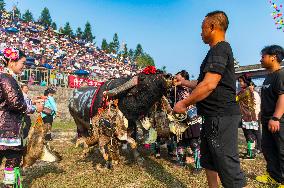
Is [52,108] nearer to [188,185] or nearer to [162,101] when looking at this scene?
[162,101]

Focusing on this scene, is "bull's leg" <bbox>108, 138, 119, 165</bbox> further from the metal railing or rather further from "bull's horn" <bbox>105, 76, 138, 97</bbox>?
the metal railing

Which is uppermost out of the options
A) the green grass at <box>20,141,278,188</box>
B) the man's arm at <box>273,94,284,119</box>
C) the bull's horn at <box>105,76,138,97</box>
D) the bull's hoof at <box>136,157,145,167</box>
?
the bull's horn at <box>105,76,138,97</box>

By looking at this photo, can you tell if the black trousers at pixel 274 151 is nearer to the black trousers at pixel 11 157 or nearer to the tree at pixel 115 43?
the black trousers at pixel 11 157

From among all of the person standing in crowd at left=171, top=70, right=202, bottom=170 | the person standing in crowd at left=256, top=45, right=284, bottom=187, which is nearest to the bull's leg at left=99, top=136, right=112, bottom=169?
the person standing in crowd at left=171, top=70, right=202, bottom=170

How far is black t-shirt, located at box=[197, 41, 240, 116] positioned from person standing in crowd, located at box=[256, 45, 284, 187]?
186 centimetres

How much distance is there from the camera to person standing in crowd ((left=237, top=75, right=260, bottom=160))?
27.4ft

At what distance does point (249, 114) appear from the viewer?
8.45 m

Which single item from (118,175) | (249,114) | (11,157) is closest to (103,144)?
(118,175)

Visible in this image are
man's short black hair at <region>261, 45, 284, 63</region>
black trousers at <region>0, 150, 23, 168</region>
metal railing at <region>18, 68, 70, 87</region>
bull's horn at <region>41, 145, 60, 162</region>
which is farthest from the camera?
metal railing at <region>18, 68, 70, 87</region>

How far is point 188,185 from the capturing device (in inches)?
226

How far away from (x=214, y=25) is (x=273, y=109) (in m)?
2.52

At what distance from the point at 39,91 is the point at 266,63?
1706cm

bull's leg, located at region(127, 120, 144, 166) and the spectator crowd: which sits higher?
the spectator crowd

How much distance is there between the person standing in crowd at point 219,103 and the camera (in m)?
3.39
